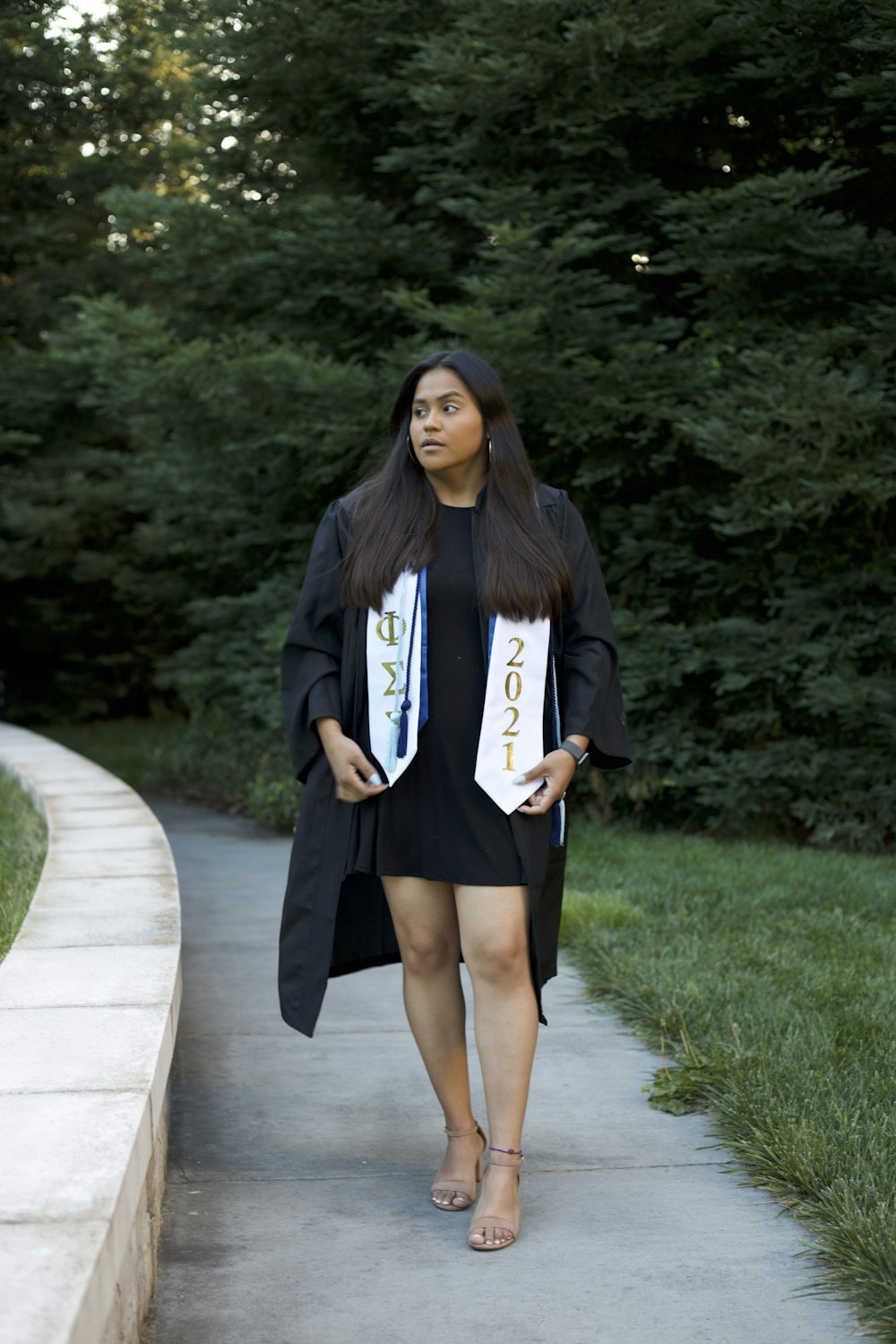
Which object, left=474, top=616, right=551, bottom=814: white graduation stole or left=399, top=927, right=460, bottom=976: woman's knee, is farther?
left=399, top=927, right=460, bottom=976: woman's knee

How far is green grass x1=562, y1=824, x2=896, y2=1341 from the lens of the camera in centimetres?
322

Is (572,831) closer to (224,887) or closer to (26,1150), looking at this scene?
(224,887)

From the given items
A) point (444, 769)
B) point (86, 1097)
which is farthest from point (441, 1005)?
point (86, 1097)

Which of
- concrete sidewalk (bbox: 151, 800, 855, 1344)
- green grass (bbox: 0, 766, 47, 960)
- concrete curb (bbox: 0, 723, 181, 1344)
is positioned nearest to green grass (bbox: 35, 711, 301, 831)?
green grass (bbox: 0, 766, 47, 960)

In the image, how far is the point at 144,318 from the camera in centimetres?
881

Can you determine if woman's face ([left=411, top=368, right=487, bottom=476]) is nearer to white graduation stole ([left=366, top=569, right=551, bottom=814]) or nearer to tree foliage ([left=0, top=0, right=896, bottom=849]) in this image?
white graduation stole ([left=366, top=569, right=551, bottom=814])

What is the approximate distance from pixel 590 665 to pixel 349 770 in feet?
1.97

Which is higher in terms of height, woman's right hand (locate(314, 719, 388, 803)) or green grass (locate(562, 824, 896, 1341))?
woman's right hand (locate(314, 719, 388, 803))

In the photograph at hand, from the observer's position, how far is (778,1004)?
4730 mm

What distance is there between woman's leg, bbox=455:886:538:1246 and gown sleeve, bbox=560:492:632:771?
0.39m

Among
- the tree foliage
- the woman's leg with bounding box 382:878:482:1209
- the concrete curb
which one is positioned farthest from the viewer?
the tree foliage

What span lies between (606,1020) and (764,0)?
17.9 feet

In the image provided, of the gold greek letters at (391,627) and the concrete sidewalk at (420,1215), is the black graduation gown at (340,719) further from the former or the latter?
the concrete sidewalk at (420,1215)

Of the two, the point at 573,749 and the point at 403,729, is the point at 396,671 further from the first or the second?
the point at 573,749
